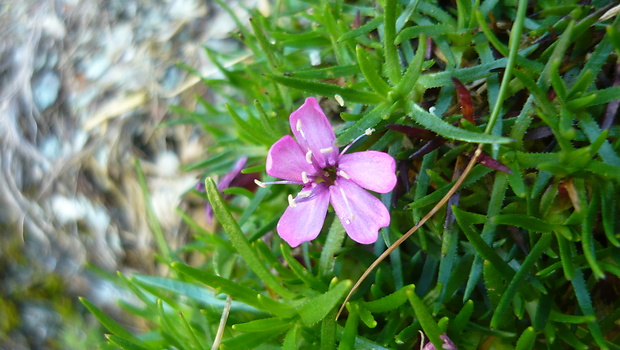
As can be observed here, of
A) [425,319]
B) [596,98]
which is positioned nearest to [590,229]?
[596,98]

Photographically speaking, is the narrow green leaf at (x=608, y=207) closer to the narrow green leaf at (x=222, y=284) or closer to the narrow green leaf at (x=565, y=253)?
the narrow green leaf at (x=565, y=253)

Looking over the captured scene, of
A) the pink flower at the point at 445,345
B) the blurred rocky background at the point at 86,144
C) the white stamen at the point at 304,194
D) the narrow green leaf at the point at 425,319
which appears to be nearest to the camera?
the narrow green leaf at the point at 425,319

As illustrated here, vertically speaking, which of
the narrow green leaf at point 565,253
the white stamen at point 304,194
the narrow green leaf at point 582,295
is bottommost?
the narrow green leaf at point 582,295

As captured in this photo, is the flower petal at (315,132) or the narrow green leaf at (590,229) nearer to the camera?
the narrow green leaf at (590,229)

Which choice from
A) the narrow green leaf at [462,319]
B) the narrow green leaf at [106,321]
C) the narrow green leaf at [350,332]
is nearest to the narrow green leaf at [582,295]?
the narrow green leaf at [462,319]

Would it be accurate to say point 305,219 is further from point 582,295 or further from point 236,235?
point 582,295

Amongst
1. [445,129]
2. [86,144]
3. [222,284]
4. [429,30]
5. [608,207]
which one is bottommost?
[86,144]

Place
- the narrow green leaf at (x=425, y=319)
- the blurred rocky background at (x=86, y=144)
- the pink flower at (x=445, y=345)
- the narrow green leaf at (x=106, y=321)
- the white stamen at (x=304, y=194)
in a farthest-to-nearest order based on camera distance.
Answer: the blurred rocky background at (x=86, y=144) → the narrow green leaf at (x=106, y=321) → the white stamen at (x=304, y=194) → the pink flower at (x=445, y=345) → the narrow green leaf at (x=425, y=319)
